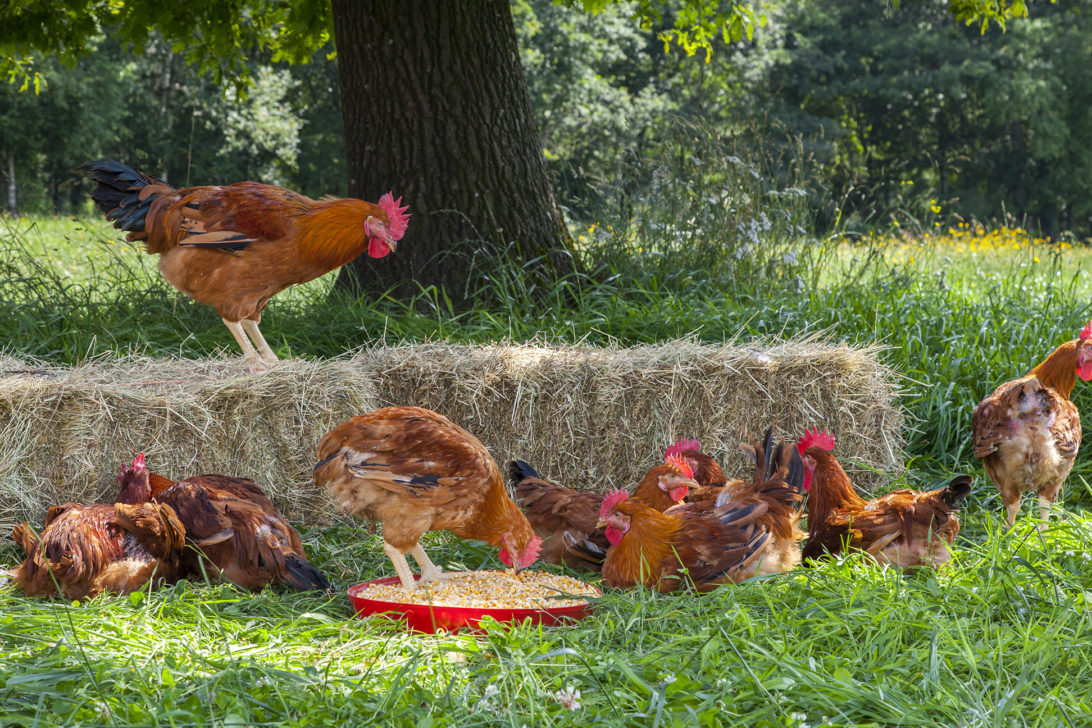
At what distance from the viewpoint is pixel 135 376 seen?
13.8 feet

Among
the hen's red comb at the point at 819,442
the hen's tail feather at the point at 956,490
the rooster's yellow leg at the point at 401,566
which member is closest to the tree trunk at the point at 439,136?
the hen's red comb at the point at 819,442

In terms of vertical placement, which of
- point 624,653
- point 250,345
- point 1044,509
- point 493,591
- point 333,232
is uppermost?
point 333,232

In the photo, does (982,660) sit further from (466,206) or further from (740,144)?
(740,144)

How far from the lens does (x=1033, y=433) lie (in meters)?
3.95

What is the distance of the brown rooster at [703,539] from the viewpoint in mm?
3365

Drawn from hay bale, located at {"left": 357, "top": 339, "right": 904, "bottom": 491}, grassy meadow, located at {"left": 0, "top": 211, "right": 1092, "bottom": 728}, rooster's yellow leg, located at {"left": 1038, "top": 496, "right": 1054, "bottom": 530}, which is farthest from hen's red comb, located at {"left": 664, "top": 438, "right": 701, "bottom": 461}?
rooster's yellow leg, located at {"left": 1038, "top": 496, "right": 1054, "bottom": 530}

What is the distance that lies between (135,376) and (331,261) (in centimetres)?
108

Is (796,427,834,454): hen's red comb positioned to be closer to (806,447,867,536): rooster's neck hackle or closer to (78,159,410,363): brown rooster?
(806,447,867,536): rooster's neck hackle

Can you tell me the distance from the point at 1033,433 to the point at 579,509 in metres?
2.04

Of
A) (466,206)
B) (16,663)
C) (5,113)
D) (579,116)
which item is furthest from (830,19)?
(16,663)

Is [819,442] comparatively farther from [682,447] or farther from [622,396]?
[622,396]

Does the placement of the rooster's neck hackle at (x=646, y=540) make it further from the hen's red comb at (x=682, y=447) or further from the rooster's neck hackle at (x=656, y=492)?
the hen's red comb at (x=682, y=447)

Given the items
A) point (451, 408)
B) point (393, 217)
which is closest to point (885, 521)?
point (451, 408)

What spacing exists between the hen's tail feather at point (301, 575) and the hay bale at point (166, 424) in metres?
0.88
